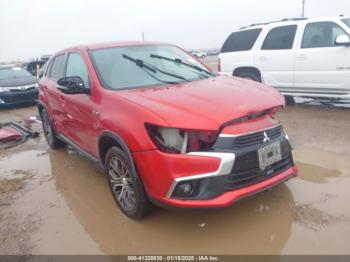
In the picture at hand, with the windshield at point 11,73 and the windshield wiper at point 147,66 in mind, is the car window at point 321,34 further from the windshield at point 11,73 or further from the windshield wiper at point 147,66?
the windshield at point 11,73

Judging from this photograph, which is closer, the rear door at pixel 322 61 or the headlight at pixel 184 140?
the headlight at pixel 184 140

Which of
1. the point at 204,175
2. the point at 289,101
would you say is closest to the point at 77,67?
the point at 204,175

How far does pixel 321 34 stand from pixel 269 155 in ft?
17.4

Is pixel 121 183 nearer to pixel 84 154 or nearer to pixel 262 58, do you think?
pixel 84 154

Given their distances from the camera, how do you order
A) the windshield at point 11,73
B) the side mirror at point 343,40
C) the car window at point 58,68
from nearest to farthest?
the car window at point 58,68 → the side mirror at point 343,40 → the windshield at point 11,73

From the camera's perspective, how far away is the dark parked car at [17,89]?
1139cm

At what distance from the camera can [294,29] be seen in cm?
802

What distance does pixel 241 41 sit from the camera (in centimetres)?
901

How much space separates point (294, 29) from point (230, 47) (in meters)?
1.76

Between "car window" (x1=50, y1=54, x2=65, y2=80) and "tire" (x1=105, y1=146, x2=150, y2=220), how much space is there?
230cm

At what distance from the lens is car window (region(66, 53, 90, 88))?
4.35 m

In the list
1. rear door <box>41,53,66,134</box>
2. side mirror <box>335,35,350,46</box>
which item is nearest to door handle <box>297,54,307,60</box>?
side mirror <box>335,35,350,46</box>

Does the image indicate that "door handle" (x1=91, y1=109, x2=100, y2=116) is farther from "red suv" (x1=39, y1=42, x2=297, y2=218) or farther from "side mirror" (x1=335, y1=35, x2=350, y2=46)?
"side mirror" (x1=335, y1=35, x2=350, y2=46)

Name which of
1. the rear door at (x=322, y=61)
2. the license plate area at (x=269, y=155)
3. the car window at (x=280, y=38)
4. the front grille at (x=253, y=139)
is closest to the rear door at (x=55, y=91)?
the front grille at (x=253, y=139)
